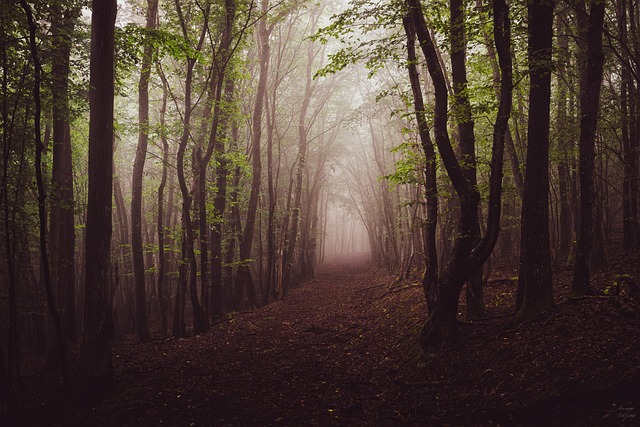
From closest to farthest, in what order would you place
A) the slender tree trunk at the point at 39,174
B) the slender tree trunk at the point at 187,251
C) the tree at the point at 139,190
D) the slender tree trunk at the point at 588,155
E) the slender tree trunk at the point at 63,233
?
the slender tree trunk at the point at 39,174 < the slender tree trunk at the point at 588,155 < the slender tree trunk at the point at 63,233 < the slender tree trunk at the point at 187,251 < the tree at the point at 139,190

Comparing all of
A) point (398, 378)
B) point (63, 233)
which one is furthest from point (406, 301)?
point (63, 233)

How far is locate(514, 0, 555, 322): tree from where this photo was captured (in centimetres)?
604

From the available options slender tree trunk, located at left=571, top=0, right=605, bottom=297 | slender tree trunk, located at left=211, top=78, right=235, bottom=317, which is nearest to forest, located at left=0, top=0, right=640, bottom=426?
slender tree trunk, located at left=571, top=0, right=605, bottom=297

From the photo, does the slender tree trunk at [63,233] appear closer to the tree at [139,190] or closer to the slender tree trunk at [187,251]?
the tree at [139,190]

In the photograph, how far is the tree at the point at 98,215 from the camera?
599 centimetres

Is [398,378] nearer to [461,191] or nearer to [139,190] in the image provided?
[461,191]

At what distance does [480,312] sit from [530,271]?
174 centimetres

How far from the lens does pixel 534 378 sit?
4.61 metres

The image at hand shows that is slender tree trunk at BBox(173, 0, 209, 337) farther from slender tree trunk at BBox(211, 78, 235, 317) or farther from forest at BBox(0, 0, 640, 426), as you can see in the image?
slender tree trunk at BBox(211, 78, 235, 317)

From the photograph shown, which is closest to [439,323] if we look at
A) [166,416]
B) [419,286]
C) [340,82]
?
[166,416]

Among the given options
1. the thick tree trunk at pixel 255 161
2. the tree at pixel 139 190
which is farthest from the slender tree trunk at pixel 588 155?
the tree at pixel 139 190

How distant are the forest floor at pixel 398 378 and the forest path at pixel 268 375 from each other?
29 millimetres

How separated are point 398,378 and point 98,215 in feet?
19.4

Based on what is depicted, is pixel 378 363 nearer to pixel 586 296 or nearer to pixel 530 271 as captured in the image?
pixel 530 271
